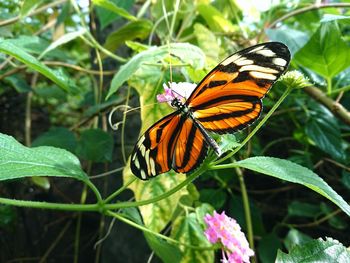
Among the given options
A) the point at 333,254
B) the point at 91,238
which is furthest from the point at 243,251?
the point at 91,238

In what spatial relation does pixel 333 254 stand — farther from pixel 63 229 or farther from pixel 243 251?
pixel 63 229

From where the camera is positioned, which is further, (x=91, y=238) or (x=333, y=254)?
(x=91, y=238)

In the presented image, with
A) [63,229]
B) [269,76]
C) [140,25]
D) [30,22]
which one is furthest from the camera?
[30,22]

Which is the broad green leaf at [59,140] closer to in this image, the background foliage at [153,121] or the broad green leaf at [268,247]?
the background foliage at [153,121]

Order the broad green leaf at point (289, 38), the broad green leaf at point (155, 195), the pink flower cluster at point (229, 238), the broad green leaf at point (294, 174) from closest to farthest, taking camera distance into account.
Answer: the broad green leaf at point (294, 174) < the pink flower cluster at point (229, 238) < the broad green leaf at point (155, 195) < the broad green leaf at point (289, 38)

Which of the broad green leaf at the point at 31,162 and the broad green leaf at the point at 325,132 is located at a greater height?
the broad green leaf at the point at 31,162

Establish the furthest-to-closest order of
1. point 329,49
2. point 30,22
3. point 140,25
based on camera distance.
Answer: point 30,22 → point 140,25 → point 329,49

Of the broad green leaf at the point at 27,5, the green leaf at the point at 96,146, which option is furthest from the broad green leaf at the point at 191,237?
the broad green leaf at the point at 27,5

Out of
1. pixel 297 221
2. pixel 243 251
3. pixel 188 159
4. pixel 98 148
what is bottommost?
pixel 297 221

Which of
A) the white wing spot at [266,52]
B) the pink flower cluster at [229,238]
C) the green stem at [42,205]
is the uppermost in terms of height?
the white wing spot at [266,52]
